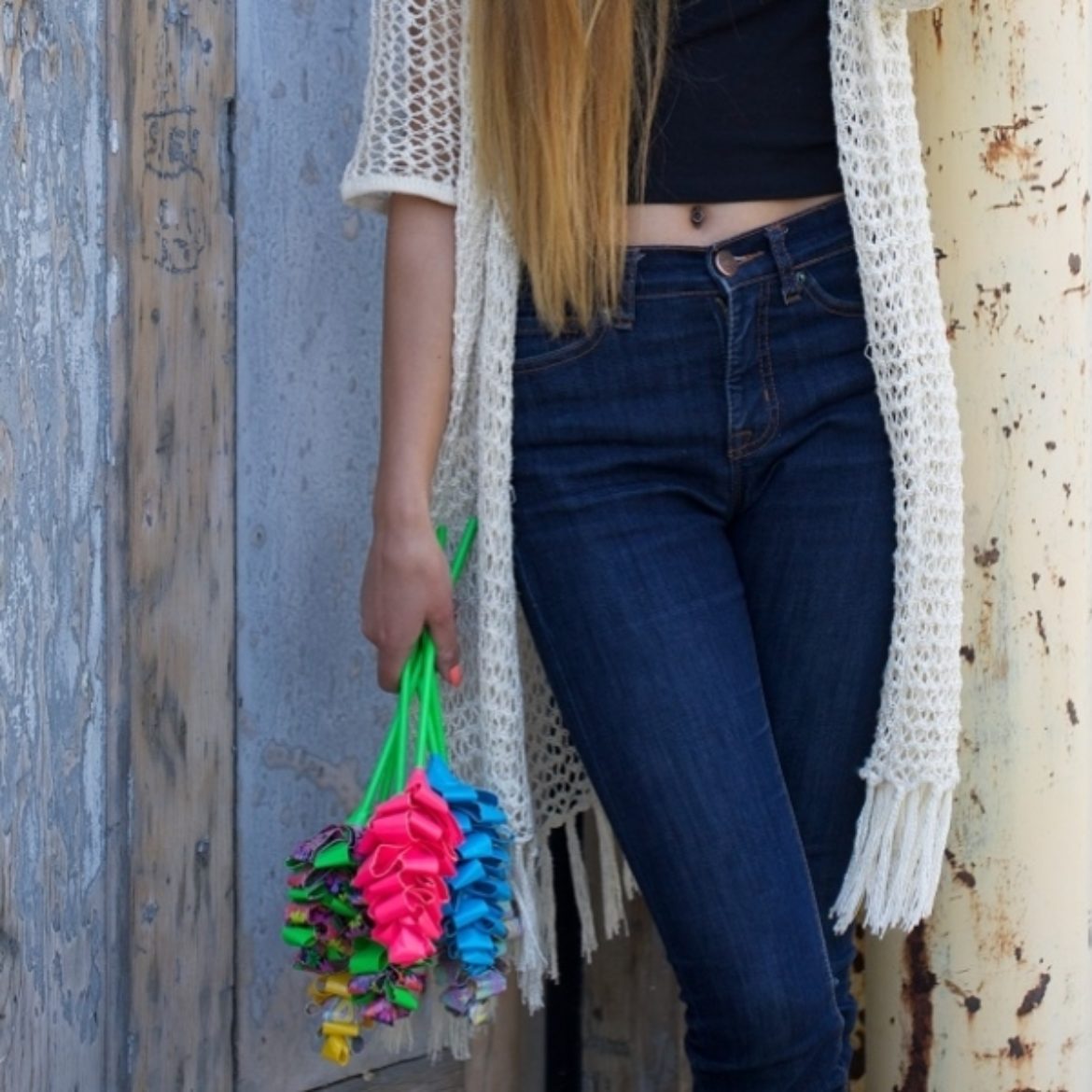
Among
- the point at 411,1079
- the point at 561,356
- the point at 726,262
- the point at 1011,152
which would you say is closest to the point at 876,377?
the point at 726,262

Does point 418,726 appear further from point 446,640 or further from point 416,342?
point 416,342

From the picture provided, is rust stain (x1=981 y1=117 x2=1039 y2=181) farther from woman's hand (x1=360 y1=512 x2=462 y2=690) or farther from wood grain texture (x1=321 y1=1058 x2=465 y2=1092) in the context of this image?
wood grain texture (x1=321 y1=1058 x2=465 y2=1092)

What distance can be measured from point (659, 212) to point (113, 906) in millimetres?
1048

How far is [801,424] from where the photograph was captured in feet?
6.63

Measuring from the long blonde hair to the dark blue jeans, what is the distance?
0.04m

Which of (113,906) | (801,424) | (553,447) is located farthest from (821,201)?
(113,906)

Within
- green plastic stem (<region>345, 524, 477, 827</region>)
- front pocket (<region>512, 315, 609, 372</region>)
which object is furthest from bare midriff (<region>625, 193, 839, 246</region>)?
green plastic stem (<region>345, 524, 477, 827</region>)

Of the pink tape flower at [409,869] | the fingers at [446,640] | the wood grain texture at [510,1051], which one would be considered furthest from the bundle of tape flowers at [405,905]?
the wood grain texture at [510,1051]

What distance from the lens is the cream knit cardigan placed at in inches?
81.0

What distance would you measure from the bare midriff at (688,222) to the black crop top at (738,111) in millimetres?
10

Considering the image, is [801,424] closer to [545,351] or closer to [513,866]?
[545,351]

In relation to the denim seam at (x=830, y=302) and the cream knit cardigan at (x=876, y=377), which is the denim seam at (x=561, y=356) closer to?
the cream knit cardigan at (x=876, y=377)

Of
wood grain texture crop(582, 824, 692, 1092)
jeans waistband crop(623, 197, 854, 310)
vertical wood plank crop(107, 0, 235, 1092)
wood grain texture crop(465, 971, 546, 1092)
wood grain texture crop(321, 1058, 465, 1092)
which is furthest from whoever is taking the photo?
wood grain texture crop(582, 824, 692, 1092)

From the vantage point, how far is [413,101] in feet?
6.84
